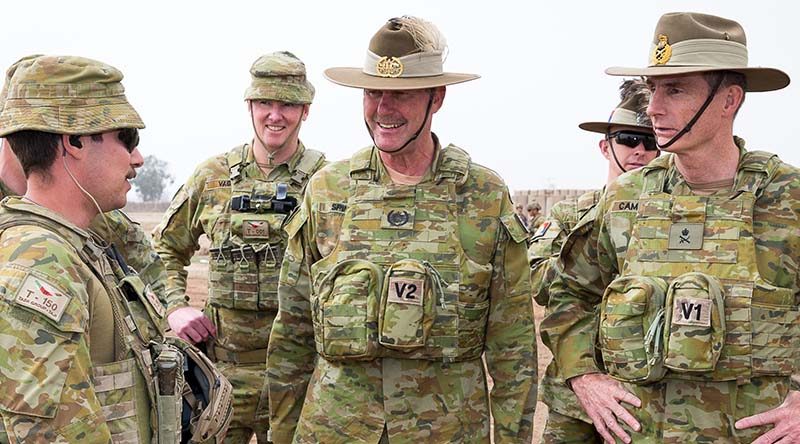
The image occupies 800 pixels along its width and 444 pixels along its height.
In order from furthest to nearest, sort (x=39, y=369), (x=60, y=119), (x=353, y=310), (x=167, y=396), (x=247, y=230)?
(x=247, y=230)
(x=353, y=310)
(x=167, y=396)
(x=60, y=119)
(x=39, y=369)

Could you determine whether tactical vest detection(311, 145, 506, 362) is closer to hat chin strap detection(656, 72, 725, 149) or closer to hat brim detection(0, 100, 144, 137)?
hat chin strap detection(656, 72, 725, 149)

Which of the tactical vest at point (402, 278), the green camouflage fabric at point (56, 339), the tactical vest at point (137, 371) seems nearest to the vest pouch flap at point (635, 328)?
the tactical vest at point (402, 278)

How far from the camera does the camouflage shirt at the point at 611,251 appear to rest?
3449mm

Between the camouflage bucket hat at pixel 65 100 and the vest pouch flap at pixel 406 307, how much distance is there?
1254mm

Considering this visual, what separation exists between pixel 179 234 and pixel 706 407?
3.45 metres

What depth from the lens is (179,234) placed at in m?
5.77

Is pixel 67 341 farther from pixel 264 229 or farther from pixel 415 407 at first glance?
pixel 264 229

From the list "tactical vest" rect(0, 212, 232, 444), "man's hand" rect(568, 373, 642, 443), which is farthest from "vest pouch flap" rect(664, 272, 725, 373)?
"tactical vest" rect(0, 212, 232, 444)

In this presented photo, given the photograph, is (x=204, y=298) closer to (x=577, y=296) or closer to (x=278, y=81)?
(x=278, y=81)

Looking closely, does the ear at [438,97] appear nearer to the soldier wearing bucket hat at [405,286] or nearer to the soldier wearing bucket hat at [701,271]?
the soldier wearing bucket hat at [405,286]

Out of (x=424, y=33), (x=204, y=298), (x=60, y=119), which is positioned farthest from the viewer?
(x=204, y=298)

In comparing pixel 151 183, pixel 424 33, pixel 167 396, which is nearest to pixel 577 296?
pixel 424 33

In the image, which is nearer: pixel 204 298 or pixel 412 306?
pixel 412 306

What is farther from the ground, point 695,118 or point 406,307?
point 695,118
